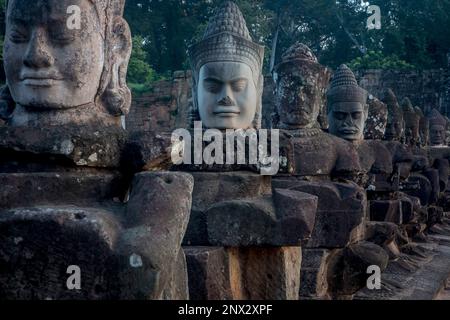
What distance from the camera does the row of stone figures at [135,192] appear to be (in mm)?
2068

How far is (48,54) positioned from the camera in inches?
97.8

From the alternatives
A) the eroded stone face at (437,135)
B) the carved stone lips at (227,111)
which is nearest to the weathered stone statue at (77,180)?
the carved stone lips at (227,111)

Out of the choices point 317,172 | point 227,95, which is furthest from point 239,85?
point 317,172

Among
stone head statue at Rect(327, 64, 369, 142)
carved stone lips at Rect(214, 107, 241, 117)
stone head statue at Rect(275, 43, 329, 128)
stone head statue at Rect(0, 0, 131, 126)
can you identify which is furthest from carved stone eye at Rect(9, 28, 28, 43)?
stone head statue at Rect(327, 64, 369, 142)

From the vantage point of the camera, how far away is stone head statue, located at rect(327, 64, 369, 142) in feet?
20.5

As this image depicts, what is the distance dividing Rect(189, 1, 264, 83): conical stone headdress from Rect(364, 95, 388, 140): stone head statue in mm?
3747

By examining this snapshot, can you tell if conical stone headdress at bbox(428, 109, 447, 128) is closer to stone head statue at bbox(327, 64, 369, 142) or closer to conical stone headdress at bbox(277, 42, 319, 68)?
stone head statue at bbox(327, 64, 369, 142)

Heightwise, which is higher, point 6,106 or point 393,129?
point 393,129

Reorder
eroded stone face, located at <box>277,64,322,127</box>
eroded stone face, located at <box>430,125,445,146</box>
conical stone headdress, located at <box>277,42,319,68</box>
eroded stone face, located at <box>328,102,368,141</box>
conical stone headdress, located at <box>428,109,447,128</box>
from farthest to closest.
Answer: conical stone headdress, located at <box>428,109,447,128</box>, eroded stone face, located at <box>430,125,445,146</box>, eroded stone face, located at <box>328,102,368,141</box>, conical stone headdress, located at <box>277,42,319,68</box>, eroded stone face, located at <box>277,64,322,127</box>

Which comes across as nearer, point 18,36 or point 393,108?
point 18,36

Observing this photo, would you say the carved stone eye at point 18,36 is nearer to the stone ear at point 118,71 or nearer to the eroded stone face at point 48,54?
the eroded stone face at point 48,54

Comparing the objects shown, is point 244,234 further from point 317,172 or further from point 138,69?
point 138,69

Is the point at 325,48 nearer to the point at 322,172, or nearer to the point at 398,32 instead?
the point at 398,32

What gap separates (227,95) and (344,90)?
296cm
